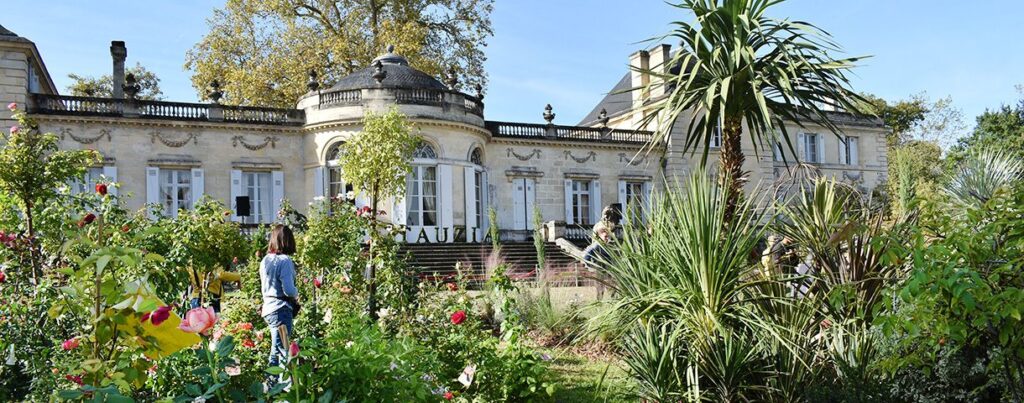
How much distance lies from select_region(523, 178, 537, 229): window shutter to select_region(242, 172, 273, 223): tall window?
7.47 metres

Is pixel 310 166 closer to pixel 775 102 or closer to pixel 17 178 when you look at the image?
pixel 17 178

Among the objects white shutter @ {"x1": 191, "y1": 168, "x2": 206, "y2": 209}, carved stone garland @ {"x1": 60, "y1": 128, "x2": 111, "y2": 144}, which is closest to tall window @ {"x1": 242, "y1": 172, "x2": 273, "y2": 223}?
white shutter @ {"x1": 191, "y1": 168, "x2": 206, "y2": 209}

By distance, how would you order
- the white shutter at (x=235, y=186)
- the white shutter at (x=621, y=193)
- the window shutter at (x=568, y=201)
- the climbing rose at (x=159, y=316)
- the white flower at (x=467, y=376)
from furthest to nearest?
the white shutter at (x=621, y=193)
the window shutter at (x=568, y=201)
the white shutter at (x=235, y=186)
the white flower at (x=467, y=376)
the climbing rose at (x=159, y=316)

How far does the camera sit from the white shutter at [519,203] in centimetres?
2439

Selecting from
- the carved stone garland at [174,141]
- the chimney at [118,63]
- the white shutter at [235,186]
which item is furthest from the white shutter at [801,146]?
the chimney at [118,63]

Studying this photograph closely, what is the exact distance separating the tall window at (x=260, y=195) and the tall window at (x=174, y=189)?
1.53 metres

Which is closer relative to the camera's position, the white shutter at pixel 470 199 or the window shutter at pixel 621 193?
the white shutter at pixel 470 199

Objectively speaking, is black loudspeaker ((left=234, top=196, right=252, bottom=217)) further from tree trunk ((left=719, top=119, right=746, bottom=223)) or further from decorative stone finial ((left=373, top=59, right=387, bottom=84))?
tree trunk ((left=719, top=119, right=746, bottom=223))

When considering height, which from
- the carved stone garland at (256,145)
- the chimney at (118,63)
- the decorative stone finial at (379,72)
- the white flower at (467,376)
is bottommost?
the white flower at (467,376)

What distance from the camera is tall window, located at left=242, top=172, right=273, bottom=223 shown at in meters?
21.9

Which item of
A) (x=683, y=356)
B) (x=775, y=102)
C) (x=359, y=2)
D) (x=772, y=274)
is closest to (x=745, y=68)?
(x=775, y=102)

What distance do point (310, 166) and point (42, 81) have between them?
27.5 feet

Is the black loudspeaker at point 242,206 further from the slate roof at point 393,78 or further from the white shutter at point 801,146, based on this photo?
the white shutter at point 801,146

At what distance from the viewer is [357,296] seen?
24.4 ft
